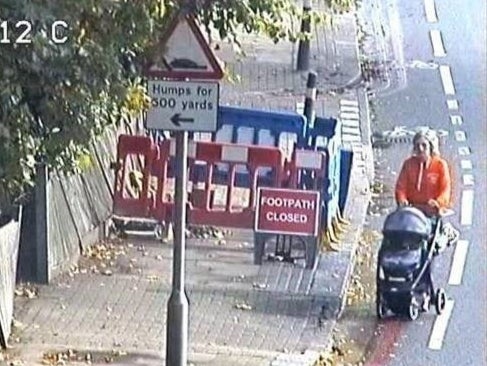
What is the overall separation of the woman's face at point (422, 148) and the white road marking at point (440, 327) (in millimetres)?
1382

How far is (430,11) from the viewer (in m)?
29.2

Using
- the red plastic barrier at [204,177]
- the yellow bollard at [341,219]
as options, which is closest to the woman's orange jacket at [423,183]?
the red plastic barrier at [204,177]

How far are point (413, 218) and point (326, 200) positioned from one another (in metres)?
1.89

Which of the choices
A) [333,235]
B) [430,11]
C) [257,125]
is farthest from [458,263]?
[430,11]

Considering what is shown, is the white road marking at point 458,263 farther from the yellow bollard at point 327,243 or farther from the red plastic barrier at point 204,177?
the red plastic barrier at point 204,177

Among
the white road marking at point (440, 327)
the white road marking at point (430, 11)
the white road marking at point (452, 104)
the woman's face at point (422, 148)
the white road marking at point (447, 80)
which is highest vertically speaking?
the white road marking at point (430, 11)

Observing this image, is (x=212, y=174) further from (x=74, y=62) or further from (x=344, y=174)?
(x=74, y=62)

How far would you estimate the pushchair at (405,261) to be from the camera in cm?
1535

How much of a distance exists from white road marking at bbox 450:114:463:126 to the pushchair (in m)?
7.71

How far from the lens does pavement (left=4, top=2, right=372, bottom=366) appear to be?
46.1 ft

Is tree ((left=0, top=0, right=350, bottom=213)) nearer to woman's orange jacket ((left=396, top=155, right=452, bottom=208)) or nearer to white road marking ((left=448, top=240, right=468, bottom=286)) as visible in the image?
woman's orange jacket ((left=396, top=155, right=452, bottom=208))

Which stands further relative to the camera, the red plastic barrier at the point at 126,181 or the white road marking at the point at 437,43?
the white road marking at the point at 437,43

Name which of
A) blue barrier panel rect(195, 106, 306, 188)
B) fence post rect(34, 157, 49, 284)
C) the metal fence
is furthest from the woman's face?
the metal fence

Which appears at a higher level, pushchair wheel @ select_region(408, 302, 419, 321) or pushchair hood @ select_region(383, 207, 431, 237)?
pushchair hood @ select_region(383, 207, 431, 237)
